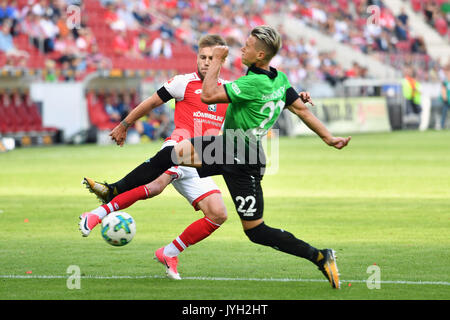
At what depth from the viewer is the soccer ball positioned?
796 cm

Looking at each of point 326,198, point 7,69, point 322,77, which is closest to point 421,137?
point 322,77

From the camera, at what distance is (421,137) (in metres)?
33.0

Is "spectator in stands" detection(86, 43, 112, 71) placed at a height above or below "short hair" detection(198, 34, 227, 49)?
above

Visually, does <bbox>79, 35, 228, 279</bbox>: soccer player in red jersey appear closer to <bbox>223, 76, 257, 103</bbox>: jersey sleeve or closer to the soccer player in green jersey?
the soccer player in green jersey

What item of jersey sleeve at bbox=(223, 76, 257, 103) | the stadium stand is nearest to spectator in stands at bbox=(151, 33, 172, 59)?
the stadium stand

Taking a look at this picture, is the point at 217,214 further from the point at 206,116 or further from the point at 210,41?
the point at 210,41

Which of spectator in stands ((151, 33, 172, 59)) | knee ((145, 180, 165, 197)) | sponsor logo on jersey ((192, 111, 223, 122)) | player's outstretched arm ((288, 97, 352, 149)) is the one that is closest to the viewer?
player's outstretched arm ((288, 97, 352, 149))

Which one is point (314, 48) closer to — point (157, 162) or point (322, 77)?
point (322, 77)

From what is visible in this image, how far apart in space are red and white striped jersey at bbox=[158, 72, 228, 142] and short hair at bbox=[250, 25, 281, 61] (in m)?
1.48

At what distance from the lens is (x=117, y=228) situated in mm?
7961

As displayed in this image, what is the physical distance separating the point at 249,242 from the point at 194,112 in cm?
252

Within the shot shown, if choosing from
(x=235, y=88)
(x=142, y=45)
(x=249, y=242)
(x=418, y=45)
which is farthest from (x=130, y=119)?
(x=418, y=45)

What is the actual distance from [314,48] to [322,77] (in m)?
4.06
